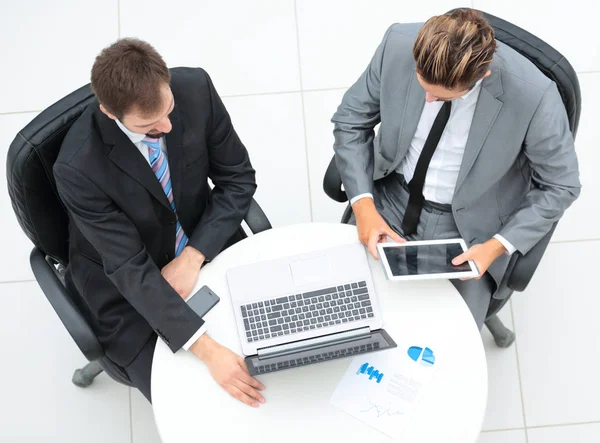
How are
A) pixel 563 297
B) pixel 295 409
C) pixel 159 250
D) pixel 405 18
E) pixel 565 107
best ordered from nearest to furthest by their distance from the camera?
pixel 295 409 < pixel 565 107 < pixel 159 250 < pixel 563 297 < pixel 405 18

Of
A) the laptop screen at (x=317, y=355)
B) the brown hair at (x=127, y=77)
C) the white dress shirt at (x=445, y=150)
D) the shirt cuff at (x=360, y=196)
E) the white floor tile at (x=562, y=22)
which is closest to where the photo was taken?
the brown hair at (x=127, y=77)

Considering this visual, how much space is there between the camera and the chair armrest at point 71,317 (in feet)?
6.54

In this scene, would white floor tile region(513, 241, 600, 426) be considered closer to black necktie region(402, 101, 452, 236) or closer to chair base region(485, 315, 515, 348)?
chair base region(485, 315, 515, 348)

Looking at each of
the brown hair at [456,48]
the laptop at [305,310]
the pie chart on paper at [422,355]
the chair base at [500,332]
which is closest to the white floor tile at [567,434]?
the chair base at [500,332]

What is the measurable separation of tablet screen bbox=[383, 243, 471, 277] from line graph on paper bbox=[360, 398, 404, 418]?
340 millimetres

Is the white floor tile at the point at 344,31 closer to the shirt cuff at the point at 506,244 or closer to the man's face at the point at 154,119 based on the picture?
the shirt cuff at the point at 506,244

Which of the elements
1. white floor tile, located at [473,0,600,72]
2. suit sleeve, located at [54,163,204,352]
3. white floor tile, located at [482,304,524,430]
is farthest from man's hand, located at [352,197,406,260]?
white floor tile, located at [473,0,600,72]

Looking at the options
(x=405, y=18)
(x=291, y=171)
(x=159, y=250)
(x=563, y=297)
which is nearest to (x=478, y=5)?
(x=405, y=18)

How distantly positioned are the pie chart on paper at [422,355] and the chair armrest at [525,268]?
0.34 meters

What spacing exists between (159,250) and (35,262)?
1.16 ft

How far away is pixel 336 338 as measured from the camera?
186 cm

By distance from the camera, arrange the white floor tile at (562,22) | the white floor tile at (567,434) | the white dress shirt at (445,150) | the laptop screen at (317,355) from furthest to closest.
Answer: the white floor tile at (562,22), the white floor tile at (567,434), the white dress shirt at (445,150), the laptop screen at (317,355)

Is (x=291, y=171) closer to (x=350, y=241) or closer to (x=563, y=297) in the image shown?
(x=350, y=241)

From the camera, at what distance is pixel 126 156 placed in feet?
6.27
